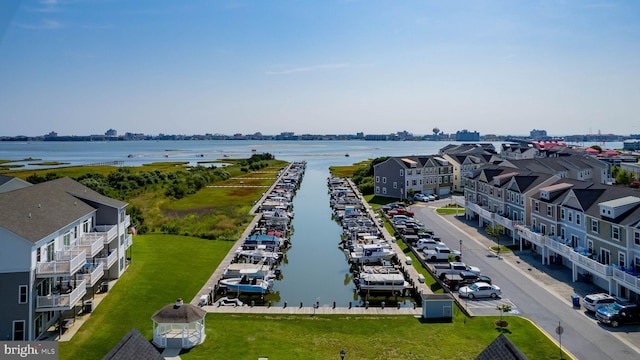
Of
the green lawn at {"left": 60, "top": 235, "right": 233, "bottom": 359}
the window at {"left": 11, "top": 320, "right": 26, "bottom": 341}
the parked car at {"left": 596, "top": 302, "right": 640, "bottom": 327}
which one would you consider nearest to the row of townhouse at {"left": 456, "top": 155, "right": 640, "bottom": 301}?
the parked car at {"left": 596, "top": 302, "right": 640, "bottom": 327}

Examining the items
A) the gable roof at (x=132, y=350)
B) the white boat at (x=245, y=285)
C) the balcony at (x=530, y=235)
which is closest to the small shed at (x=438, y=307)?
the white boat at (x=245, y=285)

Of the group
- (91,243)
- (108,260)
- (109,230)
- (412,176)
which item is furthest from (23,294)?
(412,176)

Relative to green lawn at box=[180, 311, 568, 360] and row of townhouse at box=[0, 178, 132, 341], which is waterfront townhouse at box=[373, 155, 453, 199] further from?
row of townhouse at box=[0, 178, 132, 341]

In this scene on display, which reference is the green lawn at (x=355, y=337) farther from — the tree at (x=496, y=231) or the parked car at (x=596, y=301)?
the tree at (x=496, y=231)

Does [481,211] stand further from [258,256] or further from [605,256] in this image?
[258,256]

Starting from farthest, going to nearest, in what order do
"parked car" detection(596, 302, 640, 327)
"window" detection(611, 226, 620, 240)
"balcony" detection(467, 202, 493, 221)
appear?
1. "balcony" detection(467, 202, 493, 221)
2. "window" detection(611, 226, 620, 240)
3. "parked car" detection(596, 302, 640, 327)

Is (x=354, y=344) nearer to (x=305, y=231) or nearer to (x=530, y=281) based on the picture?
(x=530, y=281)

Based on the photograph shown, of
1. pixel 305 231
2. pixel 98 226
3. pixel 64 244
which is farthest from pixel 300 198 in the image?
pixel 64 244
